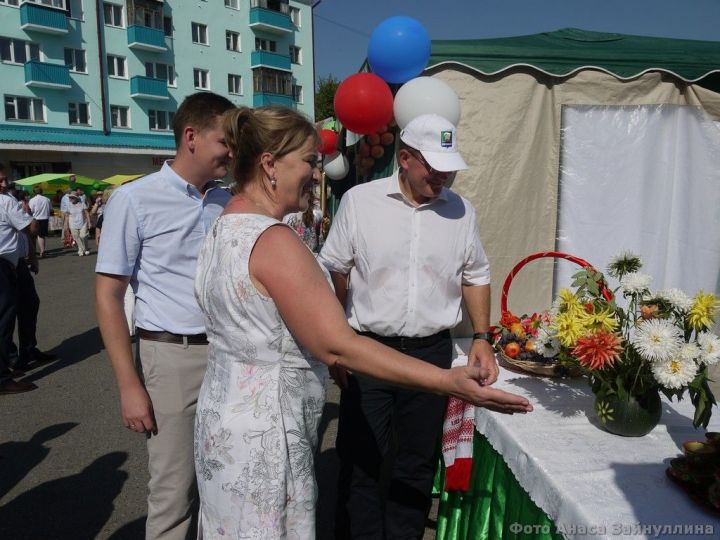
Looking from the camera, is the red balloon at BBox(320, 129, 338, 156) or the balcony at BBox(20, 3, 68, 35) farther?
the balcony at BBox(20, 3, 68, 35)

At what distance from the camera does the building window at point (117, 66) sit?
25.5 meters

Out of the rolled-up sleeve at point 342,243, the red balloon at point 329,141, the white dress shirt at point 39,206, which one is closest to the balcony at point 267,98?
the white dress shirt at point 39,206

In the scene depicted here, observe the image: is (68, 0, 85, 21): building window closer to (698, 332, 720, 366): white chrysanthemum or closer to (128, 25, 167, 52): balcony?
(128, 25, 167, 52): balcony

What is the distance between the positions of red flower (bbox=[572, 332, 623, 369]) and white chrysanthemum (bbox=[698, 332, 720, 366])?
230 mm

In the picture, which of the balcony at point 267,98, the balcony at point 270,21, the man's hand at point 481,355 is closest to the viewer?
the man's hand at point 481,355

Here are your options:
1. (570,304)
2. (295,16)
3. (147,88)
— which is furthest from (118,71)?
(570,304)

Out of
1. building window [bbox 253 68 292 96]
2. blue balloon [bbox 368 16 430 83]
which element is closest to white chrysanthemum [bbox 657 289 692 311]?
blue balloon [bbox 368 16 430 83]

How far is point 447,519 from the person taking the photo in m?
2.35

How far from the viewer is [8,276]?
4656 millimetres

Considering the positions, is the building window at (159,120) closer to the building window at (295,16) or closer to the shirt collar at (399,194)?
the building window at (295,16)

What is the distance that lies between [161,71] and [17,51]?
6.24 metres

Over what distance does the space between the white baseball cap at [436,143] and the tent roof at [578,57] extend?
139cm

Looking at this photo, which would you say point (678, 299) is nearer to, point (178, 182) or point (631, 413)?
point (631, 413)

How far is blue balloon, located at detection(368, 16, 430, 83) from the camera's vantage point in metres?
3.22
